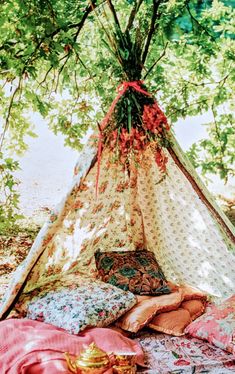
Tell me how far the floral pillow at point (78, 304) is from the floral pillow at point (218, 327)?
494mm

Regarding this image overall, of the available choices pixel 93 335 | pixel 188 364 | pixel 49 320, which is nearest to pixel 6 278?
pixel 49 320

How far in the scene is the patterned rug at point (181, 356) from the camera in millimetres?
2555

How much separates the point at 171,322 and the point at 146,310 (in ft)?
0.61

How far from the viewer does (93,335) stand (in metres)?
2.79

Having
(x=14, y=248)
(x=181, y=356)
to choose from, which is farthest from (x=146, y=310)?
(x=14, y=248)

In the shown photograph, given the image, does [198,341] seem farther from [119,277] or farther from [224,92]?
[224,92]

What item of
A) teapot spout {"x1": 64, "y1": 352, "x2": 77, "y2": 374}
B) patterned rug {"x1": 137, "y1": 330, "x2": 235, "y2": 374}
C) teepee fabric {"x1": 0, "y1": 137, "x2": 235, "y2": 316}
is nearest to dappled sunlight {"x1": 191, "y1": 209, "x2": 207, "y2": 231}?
teepee fabric {"x1": 0, "y1": 137, "x2": 235, "y2": 316}

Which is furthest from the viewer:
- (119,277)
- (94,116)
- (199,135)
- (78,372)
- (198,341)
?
(199,135)

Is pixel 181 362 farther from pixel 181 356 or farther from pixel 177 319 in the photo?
pixel 177 319

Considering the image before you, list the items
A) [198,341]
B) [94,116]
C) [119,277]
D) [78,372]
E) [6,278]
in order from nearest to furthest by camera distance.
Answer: [78,372] → [198,341] → [119,277] → [6,278] → [94,116]

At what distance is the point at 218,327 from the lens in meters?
2.92

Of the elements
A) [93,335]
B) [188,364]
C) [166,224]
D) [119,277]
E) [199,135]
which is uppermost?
[199,135]

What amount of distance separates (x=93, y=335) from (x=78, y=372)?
58 cm

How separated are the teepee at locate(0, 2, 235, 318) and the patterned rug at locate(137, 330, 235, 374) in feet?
3.09
